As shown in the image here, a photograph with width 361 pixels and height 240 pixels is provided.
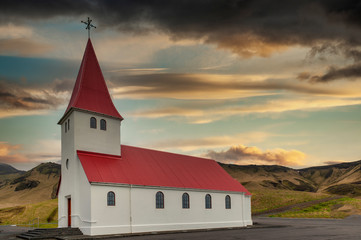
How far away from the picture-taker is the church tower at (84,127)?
95.6 ft

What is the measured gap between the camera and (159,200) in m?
31.6

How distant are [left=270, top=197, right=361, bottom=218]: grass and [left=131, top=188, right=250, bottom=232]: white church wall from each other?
62.5 feet

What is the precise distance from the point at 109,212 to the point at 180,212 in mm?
7940

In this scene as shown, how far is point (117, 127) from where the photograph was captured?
32.4 m

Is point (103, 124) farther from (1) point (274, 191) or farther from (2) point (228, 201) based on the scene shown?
(1) point (274, 191)

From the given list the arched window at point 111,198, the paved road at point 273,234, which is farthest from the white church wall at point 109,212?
the paved road at point 273,234

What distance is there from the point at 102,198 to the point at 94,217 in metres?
1.55

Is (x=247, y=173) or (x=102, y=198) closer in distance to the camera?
(x=102, y=198)

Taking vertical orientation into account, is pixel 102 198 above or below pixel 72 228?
above

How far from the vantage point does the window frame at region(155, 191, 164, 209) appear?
31275 mm

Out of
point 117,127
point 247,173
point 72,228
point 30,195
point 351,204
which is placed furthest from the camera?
point 247,173

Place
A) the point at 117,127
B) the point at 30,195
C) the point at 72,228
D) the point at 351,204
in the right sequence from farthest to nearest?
the point at 30,195 < the point at 351,204 < the point at 117,127 < the point at 72,228

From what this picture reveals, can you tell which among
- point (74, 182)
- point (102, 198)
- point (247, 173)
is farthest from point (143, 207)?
point (247, 173)

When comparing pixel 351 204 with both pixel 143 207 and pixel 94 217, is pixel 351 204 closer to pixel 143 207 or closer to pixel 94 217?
pixel 143 207
